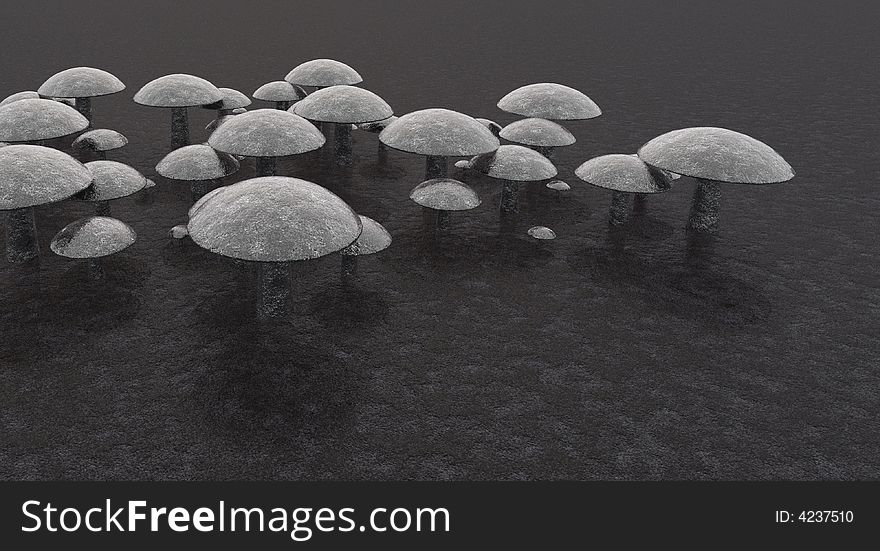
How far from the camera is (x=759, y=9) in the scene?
75.4m

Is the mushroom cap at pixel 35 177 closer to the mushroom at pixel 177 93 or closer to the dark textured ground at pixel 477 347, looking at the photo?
the dark textured ground at pixel 477 347

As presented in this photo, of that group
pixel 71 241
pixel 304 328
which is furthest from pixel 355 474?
pixel 71 241

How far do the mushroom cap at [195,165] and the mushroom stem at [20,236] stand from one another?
327cm

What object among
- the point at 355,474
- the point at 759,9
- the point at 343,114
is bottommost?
the point at 355,474

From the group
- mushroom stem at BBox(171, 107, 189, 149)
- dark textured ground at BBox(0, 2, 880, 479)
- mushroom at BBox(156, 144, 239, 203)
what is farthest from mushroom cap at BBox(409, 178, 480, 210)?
mushroom stem at BBox(171, 107, 189, 149)

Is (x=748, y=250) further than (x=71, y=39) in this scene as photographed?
No

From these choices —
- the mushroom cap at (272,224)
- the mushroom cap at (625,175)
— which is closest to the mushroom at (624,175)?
the mushroom cap at (625,175)

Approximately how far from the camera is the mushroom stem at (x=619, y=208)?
19.2 metres

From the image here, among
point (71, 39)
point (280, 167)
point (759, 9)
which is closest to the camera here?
point (280, 167)

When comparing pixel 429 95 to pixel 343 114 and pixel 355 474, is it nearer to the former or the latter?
pixel 343 114

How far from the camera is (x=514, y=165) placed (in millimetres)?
18609

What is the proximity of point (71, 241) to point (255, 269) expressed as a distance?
12.6 feet

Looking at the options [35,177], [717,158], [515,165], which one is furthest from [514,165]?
[35,177]

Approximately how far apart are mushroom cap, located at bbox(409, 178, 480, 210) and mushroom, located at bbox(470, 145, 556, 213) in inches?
58.7
